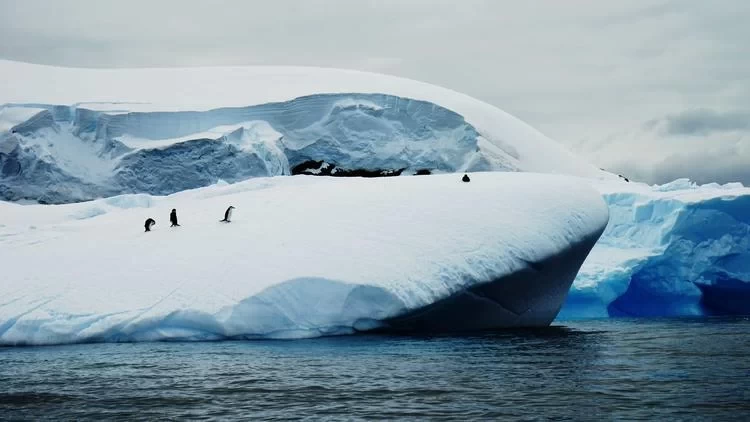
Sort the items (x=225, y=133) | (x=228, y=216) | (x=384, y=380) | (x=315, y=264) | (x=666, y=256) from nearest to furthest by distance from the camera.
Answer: (x=384, y=380) → (x=315, y=264) → (x=228, y=216) → (x=666, y=256) → (x=225, y=133)

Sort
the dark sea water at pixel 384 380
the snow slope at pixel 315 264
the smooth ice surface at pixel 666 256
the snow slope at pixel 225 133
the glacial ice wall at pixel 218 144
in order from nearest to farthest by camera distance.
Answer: the dark sea water at pixel 384 380 < the snow slope at pixel 315 264 < the smooth ice surface at pixel 666 256 < the glacial ice wall at pixel 218 144 < the snow slope at pixel 225 133

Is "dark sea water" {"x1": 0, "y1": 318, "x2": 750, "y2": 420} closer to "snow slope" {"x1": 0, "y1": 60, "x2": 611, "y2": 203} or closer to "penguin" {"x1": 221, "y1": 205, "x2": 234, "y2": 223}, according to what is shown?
"penguin" {"x1": 221, "y1": 205, "x2": 234, "y2": 223}

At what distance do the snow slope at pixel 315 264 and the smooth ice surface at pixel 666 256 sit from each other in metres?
6.26

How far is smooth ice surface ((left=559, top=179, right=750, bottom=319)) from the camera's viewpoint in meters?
22.6

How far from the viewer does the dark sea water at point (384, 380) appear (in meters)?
7.36

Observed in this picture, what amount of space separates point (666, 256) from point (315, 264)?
1323cm

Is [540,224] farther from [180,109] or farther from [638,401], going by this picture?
[180,109]

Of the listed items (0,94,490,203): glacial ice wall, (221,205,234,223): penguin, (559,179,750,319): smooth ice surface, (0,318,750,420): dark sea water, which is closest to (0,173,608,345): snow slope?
(221,205,234,223): penguin

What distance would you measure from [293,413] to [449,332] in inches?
252

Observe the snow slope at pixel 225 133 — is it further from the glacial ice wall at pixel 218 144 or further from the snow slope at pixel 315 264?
the snow slope at pixel 315 264

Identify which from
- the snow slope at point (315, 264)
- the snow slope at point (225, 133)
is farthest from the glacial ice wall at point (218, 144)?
the snow slope at point (315, 264)

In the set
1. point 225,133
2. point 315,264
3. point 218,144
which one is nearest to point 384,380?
point 315,264

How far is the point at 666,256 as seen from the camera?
22.9 meters

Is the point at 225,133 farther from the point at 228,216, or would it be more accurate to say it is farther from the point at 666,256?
the point at 228,216
